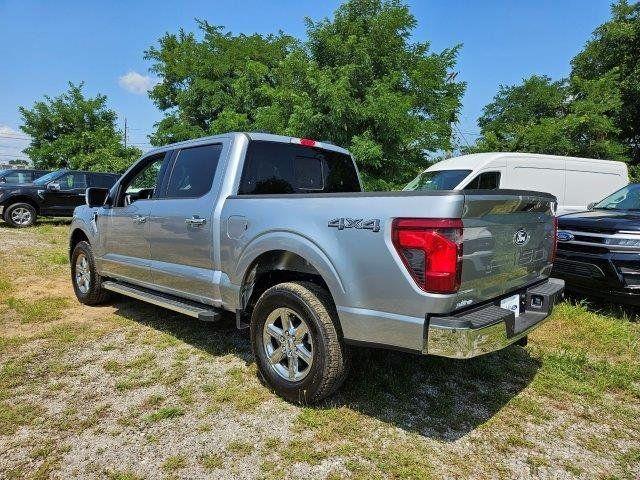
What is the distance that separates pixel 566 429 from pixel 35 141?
3300 cm

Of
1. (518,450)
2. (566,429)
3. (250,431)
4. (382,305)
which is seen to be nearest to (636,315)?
(566,429)

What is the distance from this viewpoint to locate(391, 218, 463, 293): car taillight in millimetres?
2328

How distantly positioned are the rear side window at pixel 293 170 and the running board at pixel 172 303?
1.04 m

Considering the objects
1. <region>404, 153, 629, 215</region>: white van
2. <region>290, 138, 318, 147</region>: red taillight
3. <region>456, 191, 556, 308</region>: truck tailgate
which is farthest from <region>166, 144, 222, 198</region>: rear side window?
<region>404, 153, 629, 215</region>: white van

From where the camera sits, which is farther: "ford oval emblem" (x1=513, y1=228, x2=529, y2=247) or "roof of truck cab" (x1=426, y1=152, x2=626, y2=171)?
"roof of truck cab" (x1=426, y1=152, x2=626, y2=171)

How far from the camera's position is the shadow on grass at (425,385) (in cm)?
295

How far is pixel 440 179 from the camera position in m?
9.16

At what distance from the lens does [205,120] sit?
23.0 metres

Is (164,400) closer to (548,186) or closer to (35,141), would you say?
(548,186)

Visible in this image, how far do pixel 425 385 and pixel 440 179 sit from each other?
6.46 metres

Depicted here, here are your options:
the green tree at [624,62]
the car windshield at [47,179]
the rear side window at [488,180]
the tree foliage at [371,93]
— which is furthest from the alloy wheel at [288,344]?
the green tree at [624,62]

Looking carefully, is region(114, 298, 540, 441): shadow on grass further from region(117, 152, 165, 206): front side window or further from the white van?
the white van

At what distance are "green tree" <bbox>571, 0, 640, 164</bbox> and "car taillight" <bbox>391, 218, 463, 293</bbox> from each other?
2092 cm

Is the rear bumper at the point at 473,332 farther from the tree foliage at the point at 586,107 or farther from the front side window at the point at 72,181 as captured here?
the tree foliage at the point at 586,107
